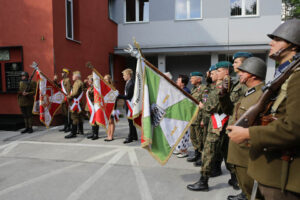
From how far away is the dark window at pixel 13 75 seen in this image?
8.43 metres

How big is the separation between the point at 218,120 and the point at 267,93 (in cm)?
162

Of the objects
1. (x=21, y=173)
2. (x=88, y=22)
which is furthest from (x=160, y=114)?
(x=88, y=22)

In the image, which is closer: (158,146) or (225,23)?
(158,146)

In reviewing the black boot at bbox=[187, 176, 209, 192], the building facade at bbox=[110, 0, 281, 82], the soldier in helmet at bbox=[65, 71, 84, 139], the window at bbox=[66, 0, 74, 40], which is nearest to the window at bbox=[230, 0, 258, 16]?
the building facade at bbox=[110, 0, 281, 82]

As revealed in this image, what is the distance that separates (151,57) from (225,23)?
15.7ft

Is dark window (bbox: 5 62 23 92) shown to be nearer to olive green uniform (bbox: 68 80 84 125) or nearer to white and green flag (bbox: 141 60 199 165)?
olive green uniform (bbox: 68 80 84 125)

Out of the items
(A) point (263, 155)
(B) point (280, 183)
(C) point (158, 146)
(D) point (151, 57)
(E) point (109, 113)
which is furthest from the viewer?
(D) point (151, 57)

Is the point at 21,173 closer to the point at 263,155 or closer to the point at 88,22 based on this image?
the point at 263,155

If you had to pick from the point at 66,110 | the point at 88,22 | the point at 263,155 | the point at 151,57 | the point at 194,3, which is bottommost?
the point at 66,110

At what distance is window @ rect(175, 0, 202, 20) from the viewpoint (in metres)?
12.7

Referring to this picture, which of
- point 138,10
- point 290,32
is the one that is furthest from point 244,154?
point 138,10

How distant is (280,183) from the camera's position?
1436 mm

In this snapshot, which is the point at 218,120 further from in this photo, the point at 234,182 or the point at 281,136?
the point at 281,136

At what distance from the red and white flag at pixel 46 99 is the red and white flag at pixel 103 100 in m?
1.80
